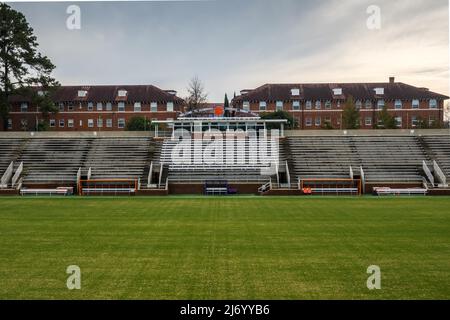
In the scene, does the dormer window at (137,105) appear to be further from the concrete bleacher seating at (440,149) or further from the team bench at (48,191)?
the concrete bleacher seating at (440,149)

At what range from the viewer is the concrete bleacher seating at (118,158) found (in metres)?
40.8

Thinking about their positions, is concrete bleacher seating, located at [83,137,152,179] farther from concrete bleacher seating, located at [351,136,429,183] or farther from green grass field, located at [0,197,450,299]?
concrete bleacher seating, located at [351,136,429,183]

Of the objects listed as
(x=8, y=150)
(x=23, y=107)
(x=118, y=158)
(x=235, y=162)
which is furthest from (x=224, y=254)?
(x=23, y=107)

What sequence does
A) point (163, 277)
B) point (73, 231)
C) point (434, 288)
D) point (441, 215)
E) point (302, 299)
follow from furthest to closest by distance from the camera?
point (441, 215)
point (73, 231)
point (163, 277)
point (434, 288)
point (302, 299)

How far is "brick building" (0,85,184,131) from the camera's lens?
79.2 metres

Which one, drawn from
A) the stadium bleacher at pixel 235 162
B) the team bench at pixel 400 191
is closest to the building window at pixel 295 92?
the stadium bleacher at pixel 235 162

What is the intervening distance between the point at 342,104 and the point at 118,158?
159 ft

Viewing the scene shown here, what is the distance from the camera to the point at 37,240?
15.0 metres

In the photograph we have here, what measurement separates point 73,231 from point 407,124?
245ft

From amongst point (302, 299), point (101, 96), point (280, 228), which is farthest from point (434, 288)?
point (101, 96)

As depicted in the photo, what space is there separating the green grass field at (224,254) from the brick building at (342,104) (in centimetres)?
5877

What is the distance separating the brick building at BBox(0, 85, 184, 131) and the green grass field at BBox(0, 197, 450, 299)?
57.7m

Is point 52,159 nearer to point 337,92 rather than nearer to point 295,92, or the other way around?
point 295,92
